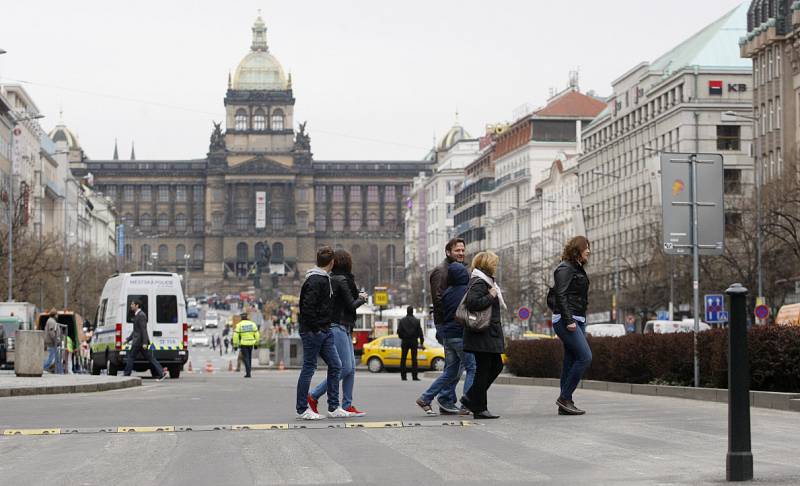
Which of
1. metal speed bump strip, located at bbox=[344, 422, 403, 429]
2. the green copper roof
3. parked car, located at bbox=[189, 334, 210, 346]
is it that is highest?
the green copper roof

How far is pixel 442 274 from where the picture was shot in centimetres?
1973

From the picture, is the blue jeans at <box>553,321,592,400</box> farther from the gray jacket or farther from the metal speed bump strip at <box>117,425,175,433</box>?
the gray jacket

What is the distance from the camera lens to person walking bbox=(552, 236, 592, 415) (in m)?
18.4

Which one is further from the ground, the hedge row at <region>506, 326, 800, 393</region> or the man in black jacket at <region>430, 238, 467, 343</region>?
the man in black jacket at <region>430, 238, 467, 343</region>

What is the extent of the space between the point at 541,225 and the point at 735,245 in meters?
56.2

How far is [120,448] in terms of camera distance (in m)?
15.3

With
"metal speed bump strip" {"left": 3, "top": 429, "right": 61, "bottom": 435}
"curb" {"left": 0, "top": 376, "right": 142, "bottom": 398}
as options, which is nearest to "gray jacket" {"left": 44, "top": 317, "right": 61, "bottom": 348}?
"curb" {"left": 0, "top": 376, "right": 142, "bottom": 398}

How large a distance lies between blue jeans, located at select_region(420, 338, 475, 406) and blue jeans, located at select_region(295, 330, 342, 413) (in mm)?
1015

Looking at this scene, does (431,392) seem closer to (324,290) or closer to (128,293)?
(324,290)

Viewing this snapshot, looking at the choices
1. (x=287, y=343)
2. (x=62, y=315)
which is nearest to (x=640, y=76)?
(x=287, y=343)

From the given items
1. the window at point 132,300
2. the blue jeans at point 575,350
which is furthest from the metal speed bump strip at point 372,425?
the window at point 132,300

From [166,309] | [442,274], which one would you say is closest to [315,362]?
[442,274]

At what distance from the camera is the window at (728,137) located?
298 feet

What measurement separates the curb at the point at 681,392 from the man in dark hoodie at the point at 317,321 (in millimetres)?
4818
